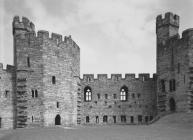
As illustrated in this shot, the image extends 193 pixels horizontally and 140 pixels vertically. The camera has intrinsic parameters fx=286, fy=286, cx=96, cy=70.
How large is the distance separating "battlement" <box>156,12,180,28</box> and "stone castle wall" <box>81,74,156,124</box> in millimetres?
9107

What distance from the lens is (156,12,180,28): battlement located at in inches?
1708

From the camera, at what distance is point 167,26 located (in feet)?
143

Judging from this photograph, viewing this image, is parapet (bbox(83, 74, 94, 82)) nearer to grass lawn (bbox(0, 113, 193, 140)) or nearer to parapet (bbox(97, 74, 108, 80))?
parapet (bbox(97, 74, 108, 80))

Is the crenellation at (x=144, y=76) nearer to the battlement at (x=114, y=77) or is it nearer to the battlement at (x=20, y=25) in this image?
the battlement at (x=114, y=77)

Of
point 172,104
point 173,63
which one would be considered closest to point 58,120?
point 172,104

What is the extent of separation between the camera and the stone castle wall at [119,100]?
47.7 meters

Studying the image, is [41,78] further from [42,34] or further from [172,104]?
[172,104]

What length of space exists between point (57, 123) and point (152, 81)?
1874 cm

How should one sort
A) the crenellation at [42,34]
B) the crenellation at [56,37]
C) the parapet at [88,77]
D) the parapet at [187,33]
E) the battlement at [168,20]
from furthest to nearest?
the parapet at [88,77]
the battlement at [168,20]
the parapet at [187,33]
the crenellation at [56,37]
the crenellation at [42,34]

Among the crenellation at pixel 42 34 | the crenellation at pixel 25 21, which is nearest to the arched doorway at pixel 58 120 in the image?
the crenellation at pixel 42 34

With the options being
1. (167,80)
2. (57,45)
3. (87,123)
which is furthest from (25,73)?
(167,80)

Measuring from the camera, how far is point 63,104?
122 ft

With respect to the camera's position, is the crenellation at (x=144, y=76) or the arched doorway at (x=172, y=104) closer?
the arched doorway at (x=172, y=104)

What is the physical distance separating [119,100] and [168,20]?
15.3 meters
